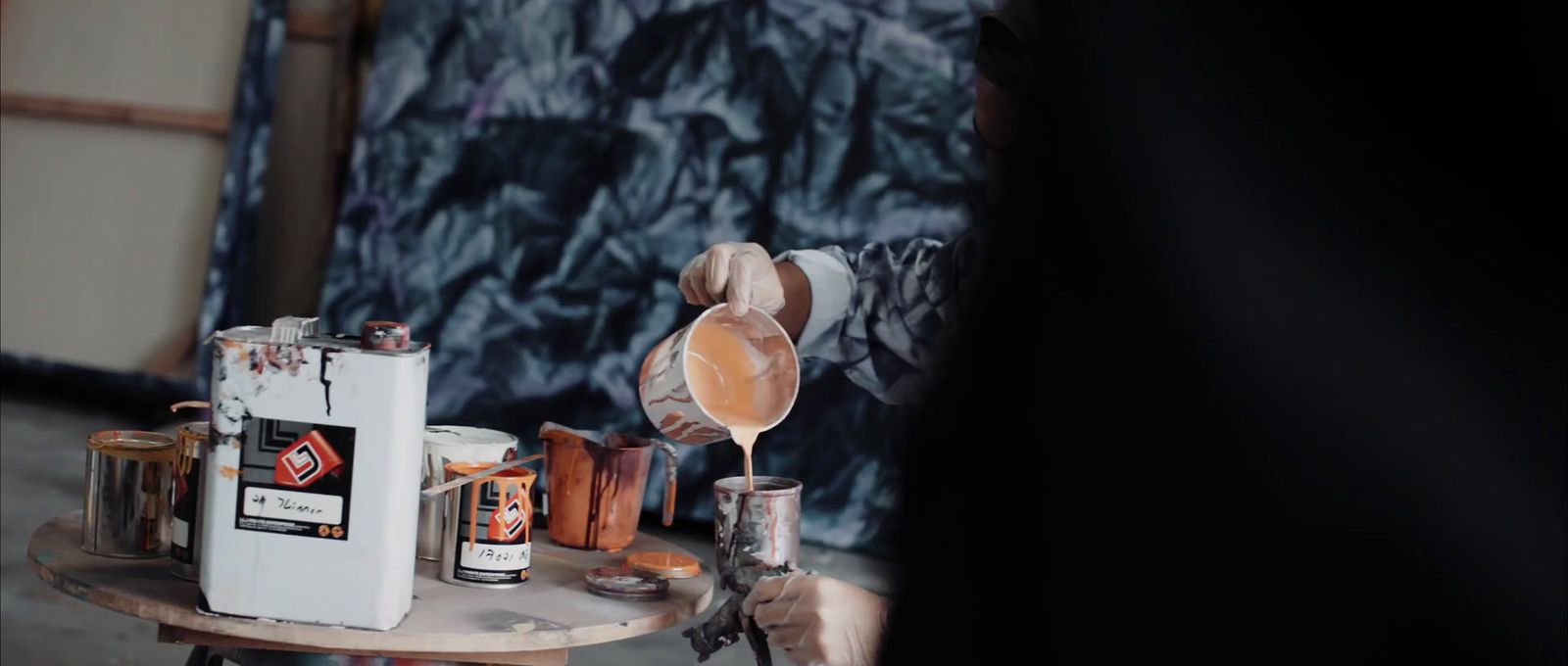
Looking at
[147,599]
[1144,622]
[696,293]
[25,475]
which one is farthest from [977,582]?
[25,475]

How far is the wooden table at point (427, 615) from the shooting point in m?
1.29

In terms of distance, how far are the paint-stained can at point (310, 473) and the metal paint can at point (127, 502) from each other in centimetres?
25

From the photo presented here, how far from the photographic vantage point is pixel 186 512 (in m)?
1.42

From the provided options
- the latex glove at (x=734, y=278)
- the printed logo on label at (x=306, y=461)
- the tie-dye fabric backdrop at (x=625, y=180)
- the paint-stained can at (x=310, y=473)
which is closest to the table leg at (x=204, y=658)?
the paint-stained can at (x=310, y=473)

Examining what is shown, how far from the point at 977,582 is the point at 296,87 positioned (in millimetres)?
4225

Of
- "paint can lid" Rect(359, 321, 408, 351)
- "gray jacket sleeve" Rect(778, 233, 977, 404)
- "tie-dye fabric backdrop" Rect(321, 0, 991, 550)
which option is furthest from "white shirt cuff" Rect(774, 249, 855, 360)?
"tie-dye fabric backdrop" Rect(321, 0, 991, 550)

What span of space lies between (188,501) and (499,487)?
303mm

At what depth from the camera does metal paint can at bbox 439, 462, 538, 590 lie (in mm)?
1474

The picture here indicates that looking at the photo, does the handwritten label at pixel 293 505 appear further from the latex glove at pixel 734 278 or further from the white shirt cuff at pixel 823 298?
the white shirt cuff at pixel 823 298

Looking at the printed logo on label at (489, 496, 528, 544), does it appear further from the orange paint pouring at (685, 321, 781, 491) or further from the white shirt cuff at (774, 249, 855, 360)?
the white shirt cuff at (774, 249, 855, 360)

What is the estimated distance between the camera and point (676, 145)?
3.72 m

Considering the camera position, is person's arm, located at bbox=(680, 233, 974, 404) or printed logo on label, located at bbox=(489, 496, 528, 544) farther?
person's arm, located at bbox=(680, 233, 974, 404)

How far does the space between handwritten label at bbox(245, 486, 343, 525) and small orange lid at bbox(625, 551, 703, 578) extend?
0.43 metres

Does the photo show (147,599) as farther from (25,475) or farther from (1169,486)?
(25,475)
